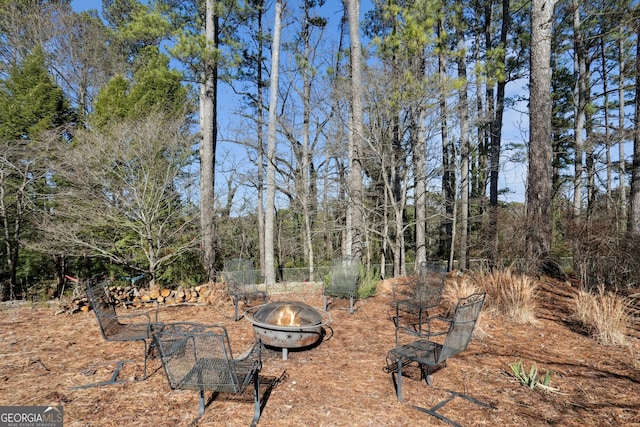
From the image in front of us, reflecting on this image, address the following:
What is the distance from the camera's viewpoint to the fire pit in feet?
12.3

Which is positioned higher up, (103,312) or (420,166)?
(420,166)

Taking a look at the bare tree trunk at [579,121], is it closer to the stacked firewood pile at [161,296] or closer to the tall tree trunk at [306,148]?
the tall tree trunk at [306,148]

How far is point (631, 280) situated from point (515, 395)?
182 inches

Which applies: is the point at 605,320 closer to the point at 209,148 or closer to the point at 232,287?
the point at 232,287

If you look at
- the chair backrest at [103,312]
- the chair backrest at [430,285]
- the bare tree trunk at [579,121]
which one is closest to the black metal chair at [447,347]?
the chair backrest at [430,285]

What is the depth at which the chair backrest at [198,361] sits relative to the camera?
2479mm

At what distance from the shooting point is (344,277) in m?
6.20

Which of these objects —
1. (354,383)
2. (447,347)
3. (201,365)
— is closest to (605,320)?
(447,347)

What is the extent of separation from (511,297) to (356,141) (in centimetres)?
527

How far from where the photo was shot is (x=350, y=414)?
272 cm

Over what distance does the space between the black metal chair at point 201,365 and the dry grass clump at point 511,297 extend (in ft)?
13.7

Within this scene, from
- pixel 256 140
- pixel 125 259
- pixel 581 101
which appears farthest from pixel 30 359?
pixel 581 101

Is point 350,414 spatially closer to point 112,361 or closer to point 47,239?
point 112,361

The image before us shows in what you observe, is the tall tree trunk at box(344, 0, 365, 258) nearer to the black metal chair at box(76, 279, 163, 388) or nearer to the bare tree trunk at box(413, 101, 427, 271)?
the bare tree trunk at box(413, 101, 427, 271)
